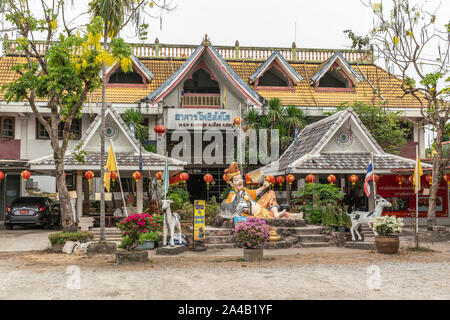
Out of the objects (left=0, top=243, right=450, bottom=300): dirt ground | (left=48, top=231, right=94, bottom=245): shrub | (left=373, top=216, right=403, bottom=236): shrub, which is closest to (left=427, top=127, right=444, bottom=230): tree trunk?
(left=0, top=243, right=450, bottom=300): dirt ground

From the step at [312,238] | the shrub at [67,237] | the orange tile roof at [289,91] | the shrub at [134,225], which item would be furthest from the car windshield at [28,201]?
the step at [312,238]

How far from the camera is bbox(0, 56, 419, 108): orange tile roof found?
22.6 m

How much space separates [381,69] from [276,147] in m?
9.69

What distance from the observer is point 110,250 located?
12.7 metres

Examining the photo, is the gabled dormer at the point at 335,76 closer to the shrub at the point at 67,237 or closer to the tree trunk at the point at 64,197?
the tree trunk at the point at 64,197

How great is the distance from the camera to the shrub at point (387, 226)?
1189 centimetres

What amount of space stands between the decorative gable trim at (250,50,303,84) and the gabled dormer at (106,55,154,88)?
533 centimetres

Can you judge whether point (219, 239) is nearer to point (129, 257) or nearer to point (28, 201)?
point (129, 257)

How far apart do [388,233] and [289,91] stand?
44.0ft

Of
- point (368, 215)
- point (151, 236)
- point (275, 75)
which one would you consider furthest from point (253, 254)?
point (275, 75)

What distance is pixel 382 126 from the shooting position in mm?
21812

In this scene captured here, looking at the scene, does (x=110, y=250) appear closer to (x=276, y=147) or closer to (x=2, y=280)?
(x=2, y=280)

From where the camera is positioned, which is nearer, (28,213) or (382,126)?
(28,213)

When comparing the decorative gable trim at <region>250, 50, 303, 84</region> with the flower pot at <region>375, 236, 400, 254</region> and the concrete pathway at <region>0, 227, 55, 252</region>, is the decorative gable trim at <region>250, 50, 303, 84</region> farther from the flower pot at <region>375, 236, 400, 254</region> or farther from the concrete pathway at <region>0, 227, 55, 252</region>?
the flower pot at <region>375, 236, 400, 254</region>
